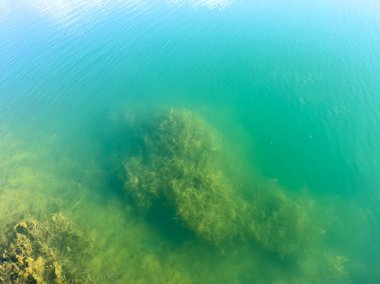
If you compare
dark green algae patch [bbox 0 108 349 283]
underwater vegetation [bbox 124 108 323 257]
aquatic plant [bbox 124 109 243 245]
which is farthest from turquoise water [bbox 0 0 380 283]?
aquatic plant [bbox 124 109 243 245]

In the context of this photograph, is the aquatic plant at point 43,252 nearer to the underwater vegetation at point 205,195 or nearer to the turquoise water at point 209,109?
the turquoise water at point 209,109

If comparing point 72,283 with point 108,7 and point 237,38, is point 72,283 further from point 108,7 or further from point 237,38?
point 108,7

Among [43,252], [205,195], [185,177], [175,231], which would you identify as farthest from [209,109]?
[43,252]

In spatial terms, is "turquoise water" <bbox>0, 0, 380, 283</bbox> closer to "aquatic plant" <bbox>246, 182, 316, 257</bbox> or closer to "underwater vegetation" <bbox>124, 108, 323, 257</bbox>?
"aquatic plant" <bbox>246, 182, 316, 257</bbox>

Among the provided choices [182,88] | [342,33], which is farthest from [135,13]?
[342,33]

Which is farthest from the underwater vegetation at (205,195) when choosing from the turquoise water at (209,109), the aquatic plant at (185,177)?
the turquoise water at (209,109)
